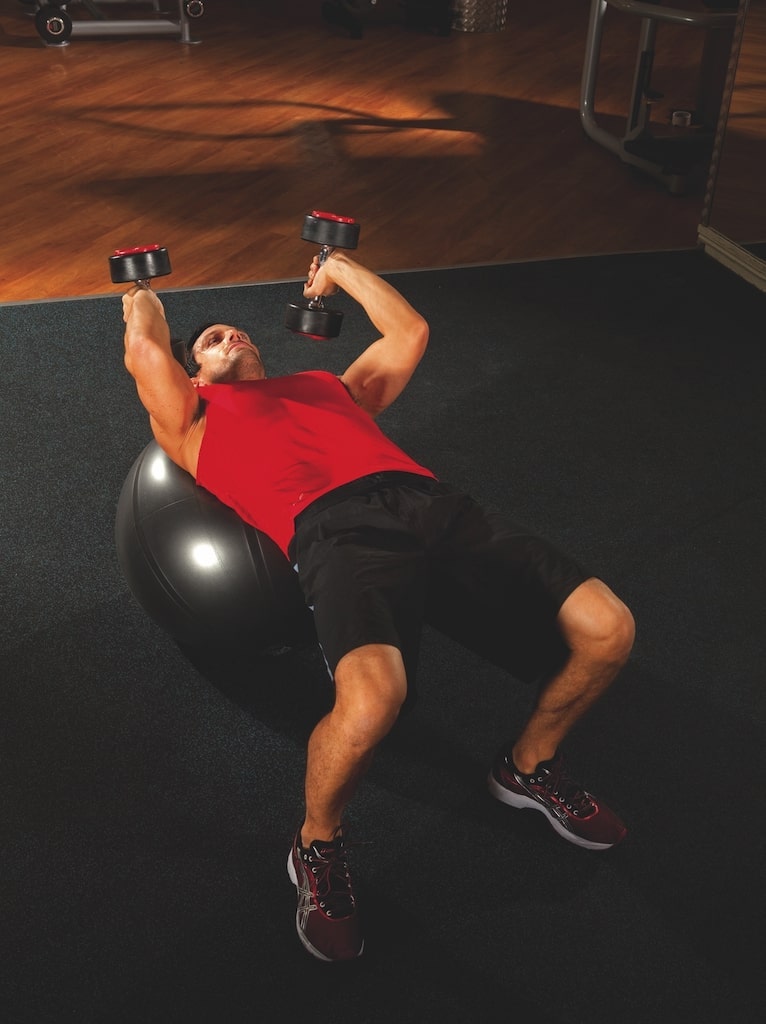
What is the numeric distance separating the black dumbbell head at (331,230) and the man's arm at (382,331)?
0.08 meters

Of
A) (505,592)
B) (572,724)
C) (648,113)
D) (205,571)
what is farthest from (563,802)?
(648,113)

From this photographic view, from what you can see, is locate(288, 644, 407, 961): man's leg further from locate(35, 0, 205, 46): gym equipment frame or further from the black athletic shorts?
locate(35, 0, 205, 46): gym equipment frame

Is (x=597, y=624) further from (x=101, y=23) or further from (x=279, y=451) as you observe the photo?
(x=101, y=23)

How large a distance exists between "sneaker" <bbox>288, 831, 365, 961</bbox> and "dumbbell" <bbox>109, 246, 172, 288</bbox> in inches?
40.3

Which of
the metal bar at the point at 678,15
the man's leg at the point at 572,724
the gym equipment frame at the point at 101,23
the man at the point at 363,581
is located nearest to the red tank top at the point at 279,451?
the man at the point at 363,581

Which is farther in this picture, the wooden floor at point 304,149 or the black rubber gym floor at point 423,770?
the wooden floor at point 304,149

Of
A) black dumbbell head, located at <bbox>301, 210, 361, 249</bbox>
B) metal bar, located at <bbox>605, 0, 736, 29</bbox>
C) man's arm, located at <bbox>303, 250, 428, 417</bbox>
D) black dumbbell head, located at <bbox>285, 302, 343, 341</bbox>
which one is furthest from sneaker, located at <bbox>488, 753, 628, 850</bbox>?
metal bar, located at <bbox>605, 0, 736, 29</bbox>

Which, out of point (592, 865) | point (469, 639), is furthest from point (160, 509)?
point (592, 865)

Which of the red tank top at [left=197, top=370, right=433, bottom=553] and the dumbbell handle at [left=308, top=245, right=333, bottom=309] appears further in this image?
the dumbbell handle at [left=308, top=245, right=333, bottom=309]

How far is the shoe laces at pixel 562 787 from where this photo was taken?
1.73 m

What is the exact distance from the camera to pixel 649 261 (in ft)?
12.7

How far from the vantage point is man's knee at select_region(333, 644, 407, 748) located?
1.46m

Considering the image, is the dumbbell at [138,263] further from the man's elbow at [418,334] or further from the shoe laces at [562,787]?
the shoe laces at [562,787]

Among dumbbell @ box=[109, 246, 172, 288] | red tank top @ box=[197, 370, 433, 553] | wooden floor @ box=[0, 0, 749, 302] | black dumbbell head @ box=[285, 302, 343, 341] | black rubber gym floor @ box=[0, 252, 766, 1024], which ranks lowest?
black rubber gym floor @ box=[0, 252, 766, 1024]
